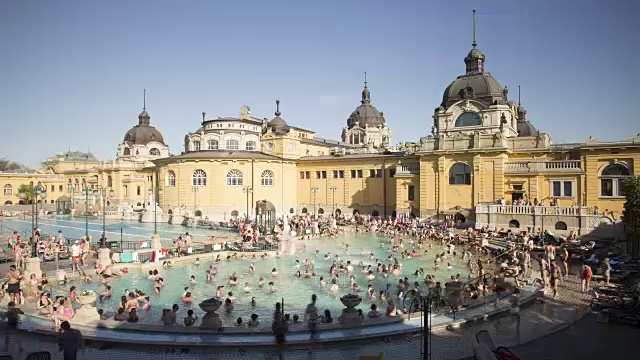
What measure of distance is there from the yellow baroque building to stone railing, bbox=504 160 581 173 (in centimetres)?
9

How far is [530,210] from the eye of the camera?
34156 millimetres

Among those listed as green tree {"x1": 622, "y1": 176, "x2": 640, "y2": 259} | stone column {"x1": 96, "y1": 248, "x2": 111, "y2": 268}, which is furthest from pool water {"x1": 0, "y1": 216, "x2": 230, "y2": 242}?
green tree {"x1": 622, "y1": 176, "x2": 640, "y2": 259}

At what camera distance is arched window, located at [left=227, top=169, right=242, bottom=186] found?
5150 cm

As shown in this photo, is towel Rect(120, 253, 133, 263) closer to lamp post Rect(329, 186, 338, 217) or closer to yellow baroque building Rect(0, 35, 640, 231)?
yellow baroque building Rect(0, 35, 640, 231)

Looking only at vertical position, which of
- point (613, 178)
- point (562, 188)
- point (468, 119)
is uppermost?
→ point (468, 119)

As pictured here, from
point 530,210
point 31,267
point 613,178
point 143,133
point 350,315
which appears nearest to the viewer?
point 350,315

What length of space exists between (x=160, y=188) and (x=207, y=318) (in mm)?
45063

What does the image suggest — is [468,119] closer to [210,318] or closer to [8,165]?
[210,318]

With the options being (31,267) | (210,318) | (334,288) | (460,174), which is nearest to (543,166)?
(460,174)

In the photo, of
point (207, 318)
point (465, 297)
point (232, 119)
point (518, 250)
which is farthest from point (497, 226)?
point (232, 119)

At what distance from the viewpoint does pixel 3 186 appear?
82.3 meters

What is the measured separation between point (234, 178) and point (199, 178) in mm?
4151

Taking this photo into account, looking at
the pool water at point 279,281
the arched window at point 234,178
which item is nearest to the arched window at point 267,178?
the arched window at point 234,178

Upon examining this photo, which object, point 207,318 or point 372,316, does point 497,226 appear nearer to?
point 372,316
